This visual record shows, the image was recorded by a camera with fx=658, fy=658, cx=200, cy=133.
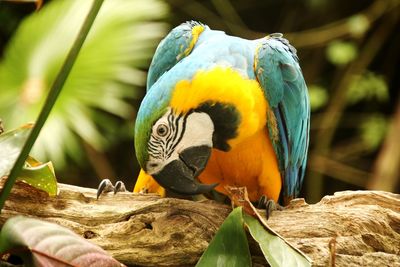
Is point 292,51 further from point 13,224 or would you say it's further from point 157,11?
point 13,224

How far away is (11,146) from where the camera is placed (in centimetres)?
143

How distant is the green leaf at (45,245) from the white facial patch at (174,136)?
563 mm

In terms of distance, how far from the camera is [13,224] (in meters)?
1.26

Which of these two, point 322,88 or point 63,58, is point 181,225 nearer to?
point 63,58

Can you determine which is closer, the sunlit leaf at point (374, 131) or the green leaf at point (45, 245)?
the green leaf at point (45, 245)

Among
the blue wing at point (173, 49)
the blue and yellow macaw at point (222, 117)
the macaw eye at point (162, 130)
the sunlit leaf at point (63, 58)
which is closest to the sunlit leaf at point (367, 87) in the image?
the sunlit leaf at point (63, 58)

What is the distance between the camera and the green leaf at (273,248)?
4.99 ft

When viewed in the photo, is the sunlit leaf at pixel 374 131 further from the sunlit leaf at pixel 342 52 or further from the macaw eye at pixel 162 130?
the macaw eye at pixel 162 130

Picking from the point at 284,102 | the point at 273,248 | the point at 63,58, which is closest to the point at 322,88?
the point at 63,58

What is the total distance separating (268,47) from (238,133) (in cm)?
35

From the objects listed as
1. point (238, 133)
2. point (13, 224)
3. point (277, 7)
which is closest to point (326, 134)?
point (277, 7)

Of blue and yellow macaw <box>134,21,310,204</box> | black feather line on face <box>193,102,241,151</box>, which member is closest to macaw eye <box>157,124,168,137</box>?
blue and yellow macaw <box>134,21,310,204</box>

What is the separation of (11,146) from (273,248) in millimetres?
644

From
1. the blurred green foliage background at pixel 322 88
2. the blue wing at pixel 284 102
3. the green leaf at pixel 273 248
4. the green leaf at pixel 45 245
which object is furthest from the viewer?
the blurred green foliage background at pixel 322 88
